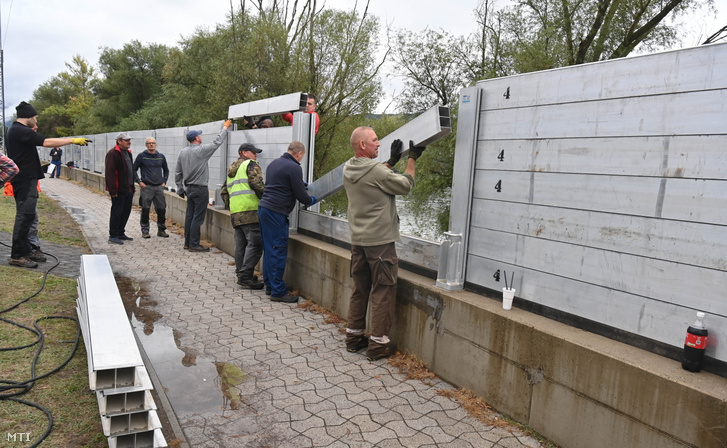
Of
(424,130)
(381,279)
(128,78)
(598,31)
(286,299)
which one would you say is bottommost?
(286,299)

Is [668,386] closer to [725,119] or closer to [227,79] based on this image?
[725,119]

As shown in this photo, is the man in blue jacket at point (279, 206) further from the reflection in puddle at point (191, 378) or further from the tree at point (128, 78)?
the tree at point (128, 78)

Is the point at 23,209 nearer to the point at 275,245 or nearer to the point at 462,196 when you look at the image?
the point at 275,245

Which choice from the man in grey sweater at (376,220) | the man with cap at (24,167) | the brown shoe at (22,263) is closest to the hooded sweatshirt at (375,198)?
the man in grey sweater at (376,220)

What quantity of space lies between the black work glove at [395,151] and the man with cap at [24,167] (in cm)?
409

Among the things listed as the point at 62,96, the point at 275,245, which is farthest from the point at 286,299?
the point at 62,96

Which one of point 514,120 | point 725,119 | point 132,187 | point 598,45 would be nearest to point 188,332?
point 514,120

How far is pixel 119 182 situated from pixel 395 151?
6.71m

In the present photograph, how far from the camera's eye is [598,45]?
17.7 meters

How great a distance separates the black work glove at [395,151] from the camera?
4434 millimetres

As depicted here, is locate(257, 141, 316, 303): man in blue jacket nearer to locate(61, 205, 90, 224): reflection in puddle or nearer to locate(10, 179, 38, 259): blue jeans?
locate(10, 179, 38, 259): blue jeans

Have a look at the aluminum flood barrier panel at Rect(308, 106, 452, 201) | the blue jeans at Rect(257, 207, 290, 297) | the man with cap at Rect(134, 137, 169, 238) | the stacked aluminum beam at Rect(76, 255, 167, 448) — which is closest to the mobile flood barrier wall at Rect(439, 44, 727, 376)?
the aluminum flood barrier panel at Rect(308, 106, 452, 201)

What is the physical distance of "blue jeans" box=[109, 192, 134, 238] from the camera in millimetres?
9398

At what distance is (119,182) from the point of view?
9.29 m
